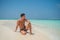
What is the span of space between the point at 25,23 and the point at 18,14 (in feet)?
0.68

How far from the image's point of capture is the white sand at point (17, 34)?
2.02 metres

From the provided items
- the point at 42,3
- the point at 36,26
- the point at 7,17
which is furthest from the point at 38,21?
the point at 7,17

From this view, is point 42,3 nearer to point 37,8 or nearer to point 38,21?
point 37,8

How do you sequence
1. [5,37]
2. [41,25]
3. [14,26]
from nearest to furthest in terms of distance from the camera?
[5,37]
[14,26]
[41,25]

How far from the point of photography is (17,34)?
6.78ft

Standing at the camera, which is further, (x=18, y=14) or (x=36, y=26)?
(x=36, y=26)

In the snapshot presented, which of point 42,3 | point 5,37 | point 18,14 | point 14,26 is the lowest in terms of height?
point 5,37

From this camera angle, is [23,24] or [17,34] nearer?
[17,34]

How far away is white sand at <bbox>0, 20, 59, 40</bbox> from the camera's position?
202 centimetres

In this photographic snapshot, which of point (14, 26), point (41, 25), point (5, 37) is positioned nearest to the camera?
point (5, 37)

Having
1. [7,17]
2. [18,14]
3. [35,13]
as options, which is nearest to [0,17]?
[7,17]

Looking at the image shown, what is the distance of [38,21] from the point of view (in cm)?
226

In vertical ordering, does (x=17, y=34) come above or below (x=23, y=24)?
below

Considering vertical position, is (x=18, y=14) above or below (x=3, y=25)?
above
